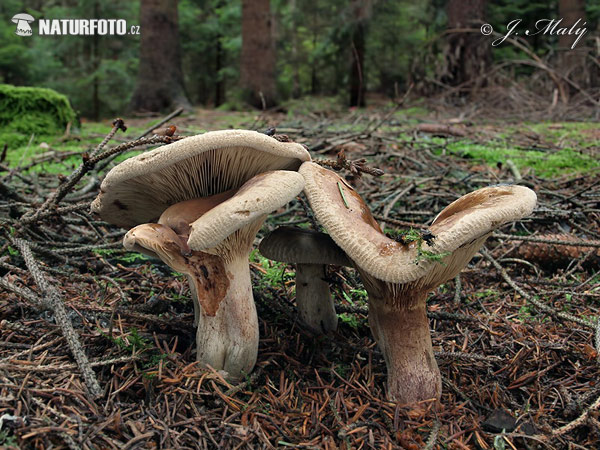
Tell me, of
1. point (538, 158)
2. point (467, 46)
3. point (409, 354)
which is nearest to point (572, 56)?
point (467, 46)

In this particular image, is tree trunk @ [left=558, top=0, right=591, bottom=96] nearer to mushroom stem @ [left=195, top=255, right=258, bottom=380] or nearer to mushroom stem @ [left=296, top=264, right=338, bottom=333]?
mushroom stem @ [left=296, top=264, right=338, bottom=333]

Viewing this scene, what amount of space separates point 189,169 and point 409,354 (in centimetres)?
127

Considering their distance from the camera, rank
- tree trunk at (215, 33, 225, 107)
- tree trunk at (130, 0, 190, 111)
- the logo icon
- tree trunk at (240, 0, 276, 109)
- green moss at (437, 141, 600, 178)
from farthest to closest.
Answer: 1. tree trunk at (215, 33, 225, 107)
2. tree trunk at (240, 0, 276, 109)
3. tree trunk at (130, 0, 190, 111)
4. the logo icon
5. green moss at (437, 141, 600, 178)

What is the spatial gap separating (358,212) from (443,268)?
42 centimetres

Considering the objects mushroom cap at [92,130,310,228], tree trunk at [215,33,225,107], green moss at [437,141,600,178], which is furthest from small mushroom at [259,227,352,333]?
tree trunk at [215,33,225,107]

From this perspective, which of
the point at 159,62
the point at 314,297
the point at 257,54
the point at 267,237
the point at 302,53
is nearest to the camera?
the point at 267,237

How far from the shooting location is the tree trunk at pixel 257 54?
12.3 meters

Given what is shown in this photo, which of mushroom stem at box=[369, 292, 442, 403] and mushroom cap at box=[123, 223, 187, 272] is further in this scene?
mushroom stem at box=[369, 292, 442, 403]

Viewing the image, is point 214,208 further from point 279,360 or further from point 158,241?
point 279,360

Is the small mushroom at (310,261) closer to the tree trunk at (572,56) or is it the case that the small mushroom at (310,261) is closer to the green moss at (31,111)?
the green moss at (31,111)

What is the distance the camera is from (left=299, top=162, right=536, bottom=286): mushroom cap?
161 centimetres

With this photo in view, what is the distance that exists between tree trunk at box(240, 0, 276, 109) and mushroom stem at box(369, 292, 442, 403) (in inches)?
434

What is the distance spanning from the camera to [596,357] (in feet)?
6.98

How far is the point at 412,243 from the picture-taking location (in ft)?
5.55
